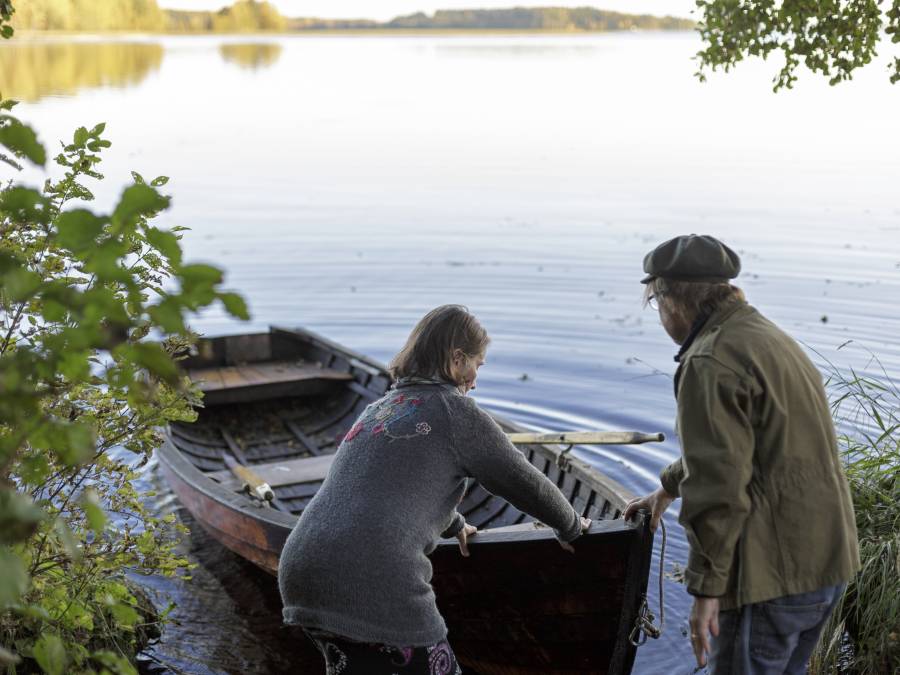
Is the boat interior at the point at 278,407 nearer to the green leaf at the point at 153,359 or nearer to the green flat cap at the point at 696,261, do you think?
the green flat cap at the point at 696,261

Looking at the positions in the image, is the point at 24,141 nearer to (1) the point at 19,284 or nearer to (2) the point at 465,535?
(1) the point at 19,284

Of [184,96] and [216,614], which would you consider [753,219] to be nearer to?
[216,614]

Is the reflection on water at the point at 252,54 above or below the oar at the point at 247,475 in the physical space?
above

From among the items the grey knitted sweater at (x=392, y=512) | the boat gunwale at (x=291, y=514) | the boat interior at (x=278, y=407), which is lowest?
the boat interior at (x=278, y=407)

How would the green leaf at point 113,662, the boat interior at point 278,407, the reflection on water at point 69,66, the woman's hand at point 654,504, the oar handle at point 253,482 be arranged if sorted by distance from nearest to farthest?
1. the green leaf at point 113,662
2. the woman's hand at point 654,504
3. the oar handle at point 253,482
4. the boat interior at point 278,407
5. the reflection on water at point 69,66

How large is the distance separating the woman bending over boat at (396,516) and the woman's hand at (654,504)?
0.73 metres

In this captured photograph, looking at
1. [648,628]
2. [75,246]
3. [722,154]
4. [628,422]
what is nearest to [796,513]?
[648,628]

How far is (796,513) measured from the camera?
2895 millimetres

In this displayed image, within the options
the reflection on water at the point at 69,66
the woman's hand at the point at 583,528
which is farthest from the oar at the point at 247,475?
the reflection on water at the point at 69,66

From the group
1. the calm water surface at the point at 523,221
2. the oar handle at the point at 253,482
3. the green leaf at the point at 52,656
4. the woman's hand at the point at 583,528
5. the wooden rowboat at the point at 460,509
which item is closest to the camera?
the green leaf at the point at 52,656

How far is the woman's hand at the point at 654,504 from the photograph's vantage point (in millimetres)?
3826

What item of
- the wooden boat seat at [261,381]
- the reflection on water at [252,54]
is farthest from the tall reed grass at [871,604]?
the reflection on water at [252,54]

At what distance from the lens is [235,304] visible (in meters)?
1.60

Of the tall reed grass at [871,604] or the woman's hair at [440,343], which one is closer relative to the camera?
the woman's hair at [440,343]
